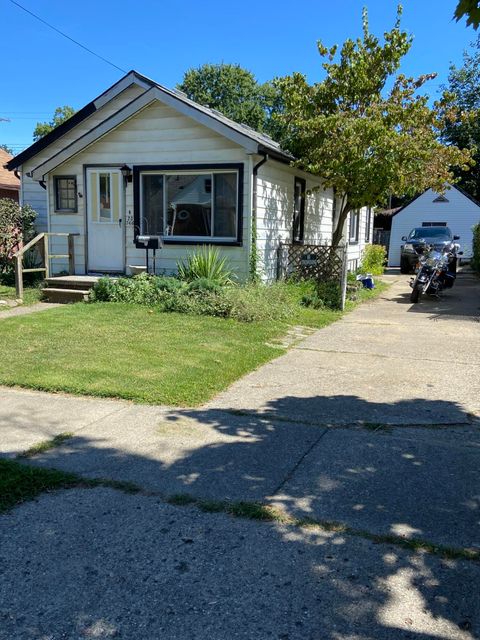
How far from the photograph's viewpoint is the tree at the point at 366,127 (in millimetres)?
12273

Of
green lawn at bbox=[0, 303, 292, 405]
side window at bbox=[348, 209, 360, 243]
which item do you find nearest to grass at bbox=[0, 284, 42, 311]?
green lawn at bbox=[0, 303, 292, 405]

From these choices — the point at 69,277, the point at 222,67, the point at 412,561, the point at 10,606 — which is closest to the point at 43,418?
the point at 10,606

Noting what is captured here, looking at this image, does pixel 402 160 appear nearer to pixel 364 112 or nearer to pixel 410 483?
pixel 364 112

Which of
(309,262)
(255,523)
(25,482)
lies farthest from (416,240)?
(25,482)

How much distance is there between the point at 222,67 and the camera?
48375 millimetres

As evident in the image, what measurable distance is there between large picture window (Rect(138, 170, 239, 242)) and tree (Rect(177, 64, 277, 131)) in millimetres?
37877

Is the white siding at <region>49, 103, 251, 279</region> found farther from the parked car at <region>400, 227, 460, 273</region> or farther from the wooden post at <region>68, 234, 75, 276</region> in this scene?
the parked car at <region>400, 227, 460, 273</region>

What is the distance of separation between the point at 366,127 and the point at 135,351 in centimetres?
771

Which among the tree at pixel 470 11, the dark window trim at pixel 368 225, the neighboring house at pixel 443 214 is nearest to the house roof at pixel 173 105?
the tree at pixel 470 11

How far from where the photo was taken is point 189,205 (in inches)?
497

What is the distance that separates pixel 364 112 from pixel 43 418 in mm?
11364

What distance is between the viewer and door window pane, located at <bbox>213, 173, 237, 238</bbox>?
12158 mm

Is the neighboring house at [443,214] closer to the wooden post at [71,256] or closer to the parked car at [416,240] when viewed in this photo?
the parked car at [416,240]

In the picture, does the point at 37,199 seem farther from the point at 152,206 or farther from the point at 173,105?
the point at 173,105
